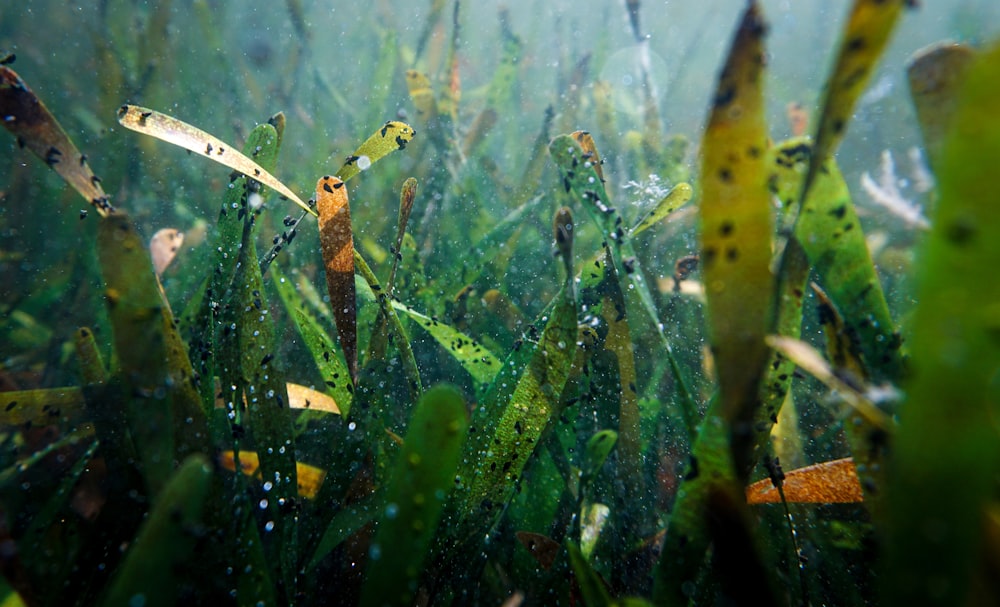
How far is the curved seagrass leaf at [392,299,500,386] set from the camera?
1.39 meters

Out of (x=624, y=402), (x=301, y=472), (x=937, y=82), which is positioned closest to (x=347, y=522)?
(x=301, y=472)

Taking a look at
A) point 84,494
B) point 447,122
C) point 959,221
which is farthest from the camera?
point 447,122

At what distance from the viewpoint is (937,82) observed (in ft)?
2.93

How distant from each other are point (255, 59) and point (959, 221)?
8.41 meters

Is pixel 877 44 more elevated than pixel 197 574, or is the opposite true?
pixel 877 44

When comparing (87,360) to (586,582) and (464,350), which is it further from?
(586,582)

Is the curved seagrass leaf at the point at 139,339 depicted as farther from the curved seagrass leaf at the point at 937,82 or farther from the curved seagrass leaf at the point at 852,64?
the curved seagrass leaf at the point at 937,82

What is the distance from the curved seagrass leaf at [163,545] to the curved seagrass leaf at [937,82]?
1.33 m

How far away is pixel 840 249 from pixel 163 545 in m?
1.20

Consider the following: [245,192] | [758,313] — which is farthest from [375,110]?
[758,313]

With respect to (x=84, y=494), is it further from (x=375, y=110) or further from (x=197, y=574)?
(x=375, y=110)

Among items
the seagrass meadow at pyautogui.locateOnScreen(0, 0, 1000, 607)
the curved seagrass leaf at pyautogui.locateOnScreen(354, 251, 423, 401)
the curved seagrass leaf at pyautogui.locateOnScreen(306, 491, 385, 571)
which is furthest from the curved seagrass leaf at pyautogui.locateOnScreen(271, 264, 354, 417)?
the curved seagrass leaf at pyautogui.locateOnScreen(306, 491, 385, 571)

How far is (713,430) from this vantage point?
2.71ft

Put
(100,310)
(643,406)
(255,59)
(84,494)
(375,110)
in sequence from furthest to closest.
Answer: (255,59) → (375,110) → (100,310) → (643,406) → (84,494)
